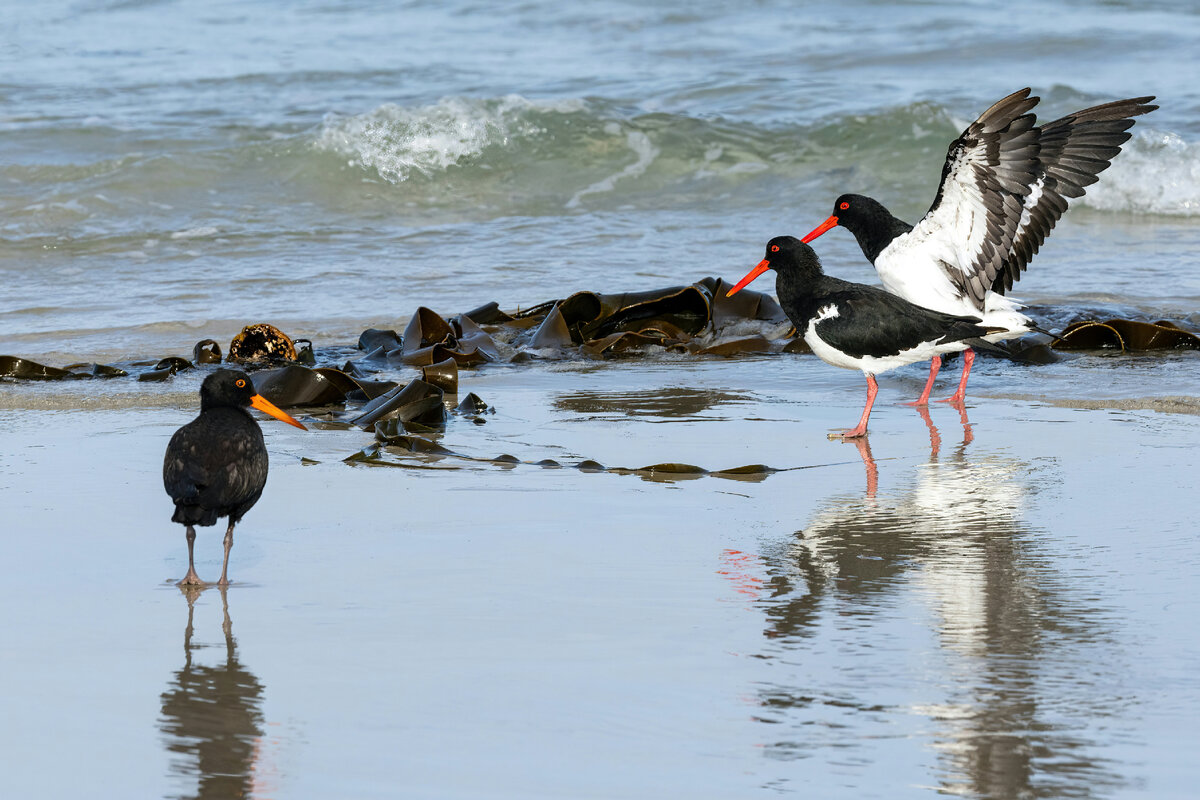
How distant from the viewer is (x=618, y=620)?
10.1ft

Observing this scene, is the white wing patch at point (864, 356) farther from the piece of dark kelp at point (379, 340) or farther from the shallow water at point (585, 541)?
the piece of dark kelp at point (379, 340)

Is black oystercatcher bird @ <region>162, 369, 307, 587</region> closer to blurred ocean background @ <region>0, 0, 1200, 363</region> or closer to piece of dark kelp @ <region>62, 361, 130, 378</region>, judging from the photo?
piece of dark kelp @ <region>62, 361, 130, 378</region>

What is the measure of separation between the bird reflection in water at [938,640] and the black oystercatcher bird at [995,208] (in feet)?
6.67

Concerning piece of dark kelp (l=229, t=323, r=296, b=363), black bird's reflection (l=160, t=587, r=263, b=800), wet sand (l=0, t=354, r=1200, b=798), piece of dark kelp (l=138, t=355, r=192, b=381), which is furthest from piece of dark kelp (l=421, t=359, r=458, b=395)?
black bird's reflection (l=160, t=587, r=263, b=800)

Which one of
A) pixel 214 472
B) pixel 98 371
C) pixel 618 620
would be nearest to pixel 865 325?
pixel 618 620

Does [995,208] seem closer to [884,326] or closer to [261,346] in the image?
[884,326]

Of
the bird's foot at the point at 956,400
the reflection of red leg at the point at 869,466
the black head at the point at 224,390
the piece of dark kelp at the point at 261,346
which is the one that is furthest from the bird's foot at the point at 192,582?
the bird's foot at the point at 956,400

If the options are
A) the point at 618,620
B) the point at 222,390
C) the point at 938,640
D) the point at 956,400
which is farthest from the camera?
the point at 956,400

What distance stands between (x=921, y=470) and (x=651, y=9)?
14.4 meters

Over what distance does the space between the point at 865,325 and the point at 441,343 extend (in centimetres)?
209

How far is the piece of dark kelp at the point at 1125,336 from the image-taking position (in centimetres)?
643

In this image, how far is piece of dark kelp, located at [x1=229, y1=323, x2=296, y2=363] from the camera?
634cm

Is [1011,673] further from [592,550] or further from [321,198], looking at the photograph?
[321,198]

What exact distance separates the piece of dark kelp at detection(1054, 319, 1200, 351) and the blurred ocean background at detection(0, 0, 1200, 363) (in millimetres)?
797
